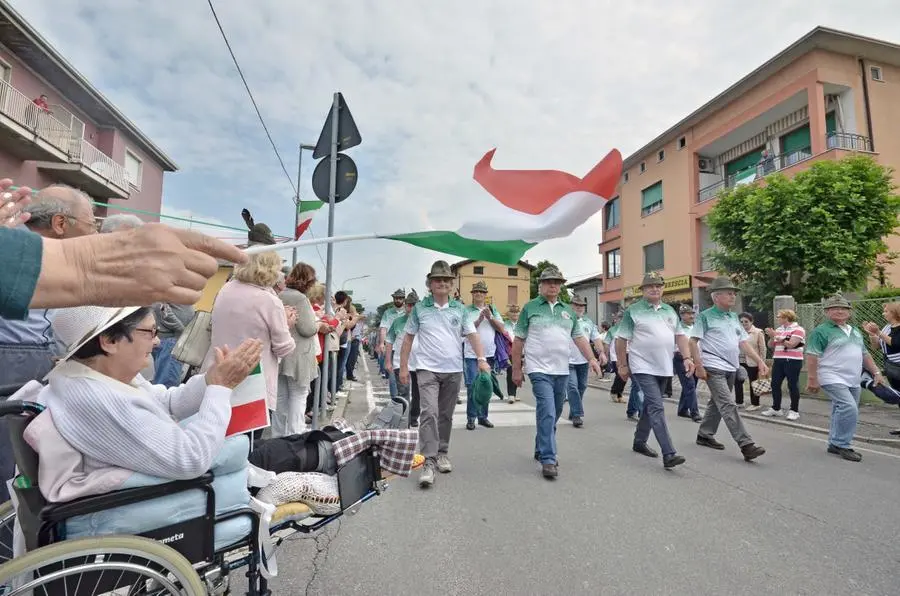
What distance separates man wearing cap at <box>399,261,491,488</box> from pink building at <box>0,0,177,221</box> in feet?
31.1

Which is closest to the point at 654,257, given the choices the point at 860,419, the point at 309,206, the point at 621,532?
the point at 860,419

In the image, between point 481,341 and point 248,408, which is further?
point 481,341

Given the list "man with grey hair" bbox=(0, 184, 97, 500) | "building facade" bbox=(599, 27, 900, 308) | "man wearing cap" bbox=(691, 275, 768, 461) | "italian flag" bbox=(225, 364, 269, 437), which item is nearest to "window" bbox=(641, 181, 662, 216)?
"building facade" bbox=(599, 27, 900, 308)

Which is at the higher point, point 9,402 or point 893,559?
point 9,402

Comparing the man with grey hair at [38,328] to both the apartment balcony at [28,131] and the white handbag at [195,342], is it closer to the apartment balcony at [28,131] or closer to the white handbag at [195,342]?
the white handbag at [195,342]

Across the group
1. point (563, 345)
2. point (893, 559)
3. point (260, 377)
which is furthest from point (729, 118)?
point (260, 377)

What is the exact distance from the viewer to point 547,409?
4938 mm

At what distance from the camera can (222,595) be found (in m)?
2.13

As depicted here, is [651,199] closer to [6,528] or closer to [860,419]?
[860,419]

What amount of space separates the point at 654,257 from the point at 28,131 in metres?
28.6

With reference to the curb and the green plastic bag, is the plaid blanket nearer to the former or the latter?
the green plastic bag

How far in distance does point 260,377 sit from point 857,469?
601 cm

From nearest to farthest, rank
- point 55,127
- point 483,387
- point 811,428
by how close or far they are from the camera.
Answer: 1. point 483,387
2. point 811,428
3. point 55,127

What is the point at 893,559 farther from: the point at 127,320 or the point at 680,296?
the point at 680,296
